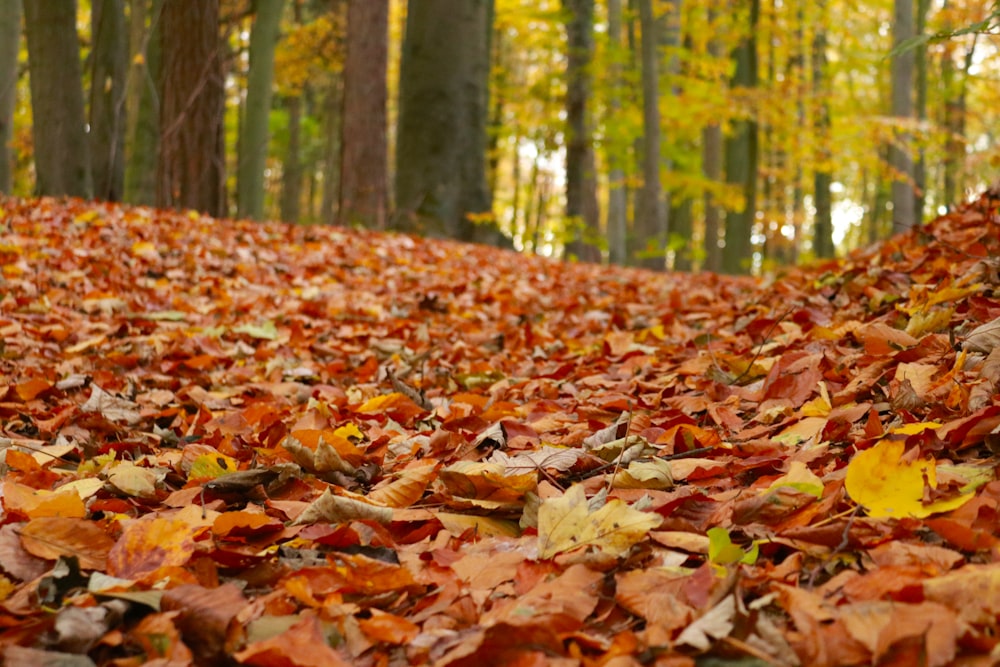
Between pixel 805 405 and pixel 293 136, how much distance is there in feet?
49.2

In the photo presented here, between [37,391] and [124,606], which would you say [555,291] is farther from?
[124,606]

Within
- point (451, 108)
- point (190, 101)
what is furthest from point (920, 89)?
point (190, 101)

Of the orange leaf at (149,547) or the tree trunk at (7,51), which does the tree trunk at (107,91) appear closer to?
the tree trunk at (7,51)

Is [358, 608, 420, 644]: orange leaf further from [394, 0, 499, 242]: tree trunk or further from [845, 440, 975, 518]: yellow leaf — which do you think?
[394, 0, 499, 242]: tree trunk

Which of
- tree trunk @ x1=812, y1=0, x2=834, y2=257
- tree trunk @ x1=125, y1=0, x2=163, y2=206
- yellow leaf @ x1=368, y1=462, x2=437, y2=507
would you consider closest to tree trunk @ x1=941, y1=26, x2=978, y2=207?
tree trunk @ x1=812, y1=0, x2=834, y2=257

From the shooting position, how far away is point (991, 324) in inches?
80.4

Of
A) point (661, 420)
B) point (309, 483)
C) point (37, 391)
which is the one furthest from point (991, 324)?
point (37, 391)

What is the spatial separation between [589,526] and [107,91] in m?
8.41

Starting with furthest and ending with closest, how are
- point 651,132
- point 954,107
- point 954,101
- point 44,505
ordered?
point 954,101, point 954,107, point 651,132, point 44,505

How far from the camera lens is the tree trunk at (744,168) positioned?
12352 mm

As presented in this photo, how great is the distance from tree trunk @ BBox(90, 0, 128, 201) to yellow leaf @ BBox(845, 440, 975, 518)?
7836 millimetres

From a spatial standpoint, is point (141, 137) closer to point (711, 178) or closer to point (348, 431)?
point (348, 431)

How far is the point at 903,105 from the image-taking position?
32.7 feet

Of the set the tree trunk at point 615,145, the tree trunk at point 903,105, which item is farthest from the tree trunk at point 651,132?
the tree trunk at point 903,105
